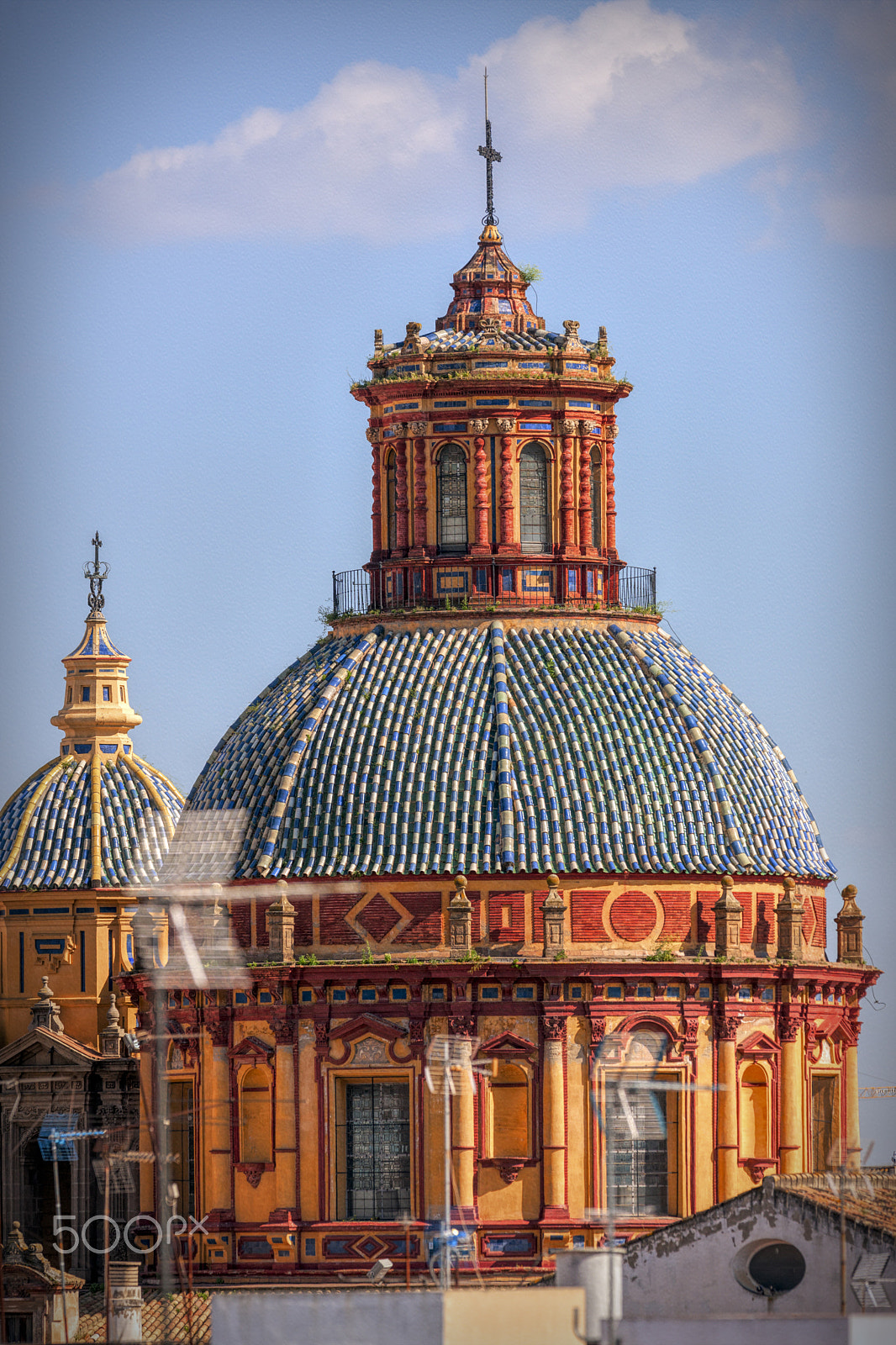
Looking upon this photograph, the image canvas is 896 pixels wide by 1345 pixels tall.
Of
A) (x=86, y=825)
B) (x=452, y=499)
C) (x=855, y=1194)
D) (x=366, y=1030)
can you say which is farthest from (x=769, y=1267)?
(x=86, y=825)

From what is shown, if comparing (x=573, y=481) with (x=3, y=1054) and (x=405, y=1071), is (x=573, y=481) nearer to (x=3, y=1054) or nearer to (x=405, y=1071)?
(x=405, y=1071)

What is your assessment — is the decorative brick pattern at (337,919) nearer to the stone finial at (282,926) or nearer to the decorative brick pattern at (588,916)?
the stone finial at (282,926)

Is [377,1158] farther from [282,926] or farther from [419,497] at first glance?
[419,497]

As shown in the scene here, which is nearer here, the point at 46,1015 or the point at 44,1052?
the point at 44,1052

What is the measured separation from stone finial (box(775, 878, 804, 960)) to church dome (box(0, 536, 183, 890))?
1811 cm

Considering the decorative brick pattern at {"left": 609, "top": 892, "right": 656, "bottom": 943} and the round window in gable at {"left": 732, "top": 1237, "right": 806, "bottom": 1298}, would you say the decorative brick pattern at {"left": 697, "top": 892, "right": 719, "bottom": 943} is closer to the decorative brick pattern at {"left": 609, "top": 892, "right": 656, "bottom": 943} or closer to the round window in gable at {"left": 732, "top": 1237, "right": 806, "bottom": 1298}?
the decorative brick pattern at {"left": 609, "top": 892, "right": 656, "bottom": 943}

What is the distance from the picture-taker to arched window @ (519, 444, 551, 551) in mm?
87938

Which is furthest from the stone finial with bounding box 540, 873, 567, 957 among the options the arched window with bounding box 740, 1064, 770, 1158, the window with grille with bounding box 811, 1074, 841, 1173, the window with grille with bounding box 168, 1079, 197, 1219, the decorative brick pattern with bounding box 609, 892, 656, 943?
the window with grille with bounding box 168, 1079, 197, 1219

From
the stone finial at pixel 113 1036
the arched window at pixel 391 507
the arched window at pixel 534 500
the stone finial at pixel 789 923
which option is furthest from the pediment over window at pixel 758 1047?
the stone finial at pixel 113 1036

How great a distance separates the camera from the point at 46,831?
101 metres

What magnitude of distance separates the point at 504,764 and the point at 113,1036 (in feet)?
49.4

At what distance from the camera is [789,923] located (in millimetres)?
85000

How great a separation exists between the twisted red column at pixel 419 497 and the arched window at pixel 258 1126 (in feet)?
34.2

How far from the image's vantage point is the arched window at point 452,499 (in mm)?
88000
